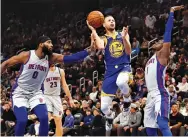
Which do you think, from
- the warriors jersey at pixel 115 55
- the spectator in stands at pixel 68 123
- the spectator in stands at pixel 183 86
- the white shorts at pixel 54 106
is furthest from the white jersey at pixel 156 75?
the spectator in stands at pixel 183 86

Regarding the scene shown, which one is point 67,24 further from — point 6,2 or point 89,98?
point 89,98

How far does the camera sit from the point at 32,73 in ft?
35.3

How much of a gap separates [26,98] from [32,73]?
0.53 m

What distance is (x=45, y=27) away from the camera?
28.5m

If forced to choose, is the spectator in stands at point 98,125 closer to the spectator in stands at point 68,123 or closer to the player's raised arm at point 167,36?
the spectator in stands at point 68,123

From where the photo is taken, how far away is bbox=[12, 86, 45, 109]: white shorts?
10695mm

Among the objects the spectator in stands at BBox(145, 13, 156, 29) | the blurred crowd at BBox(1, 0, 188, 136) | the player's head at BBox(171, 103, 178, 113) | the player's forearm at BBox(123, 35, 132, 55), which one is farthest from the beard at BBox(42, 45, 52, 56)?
the spectator in stands at BBox(145, 13, 156, 29)

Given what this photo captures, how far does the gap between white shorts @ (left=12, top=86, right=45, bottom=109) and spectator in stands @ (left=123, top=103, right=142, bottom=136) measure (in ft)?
14.9

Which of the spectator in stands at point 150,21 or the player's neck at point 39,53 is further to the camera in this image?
the spectator in stands at point 150,21

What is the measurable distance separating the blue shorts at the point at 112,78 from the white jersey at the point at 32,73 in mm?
1682

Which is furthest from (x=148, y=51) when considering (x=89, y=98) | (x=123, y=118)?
(x=123, y=118)

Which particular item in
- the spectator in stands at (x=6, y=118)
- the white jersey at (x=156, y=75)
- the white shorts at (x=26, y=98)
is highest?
the white jersey at (x=156, y=75)

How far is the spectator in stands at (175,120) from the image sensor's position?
46.7ft

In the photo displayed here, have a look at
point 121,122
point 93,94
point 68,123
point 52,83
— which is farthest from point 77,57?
point 93,94
